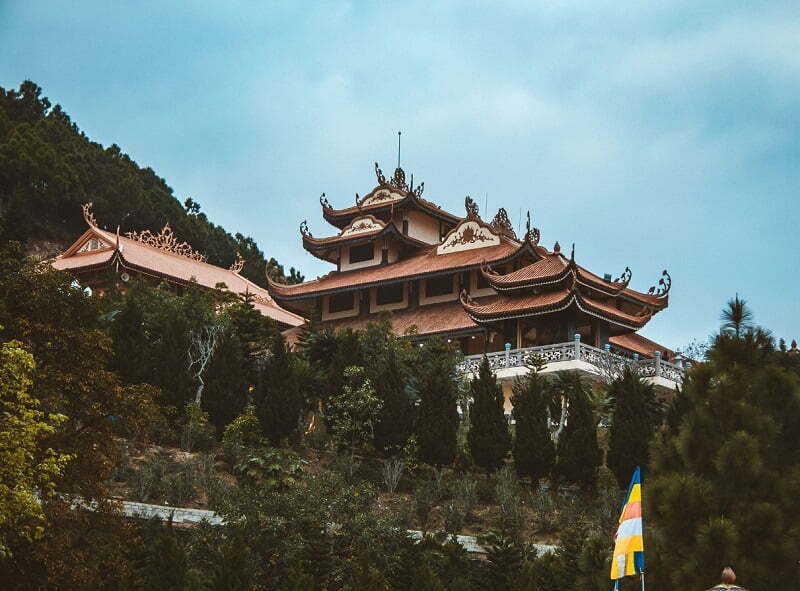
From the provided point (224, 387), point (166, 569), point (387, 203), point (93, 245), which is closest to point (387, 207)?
point (387, 203)

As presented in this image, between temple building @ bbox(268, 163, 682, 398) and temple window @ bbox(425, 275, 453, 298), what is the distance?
1.4 inches

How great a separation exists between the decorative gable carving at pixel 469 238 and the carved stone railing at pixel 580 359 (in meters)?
7.65

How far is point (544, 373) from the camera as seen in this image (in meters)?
35.0

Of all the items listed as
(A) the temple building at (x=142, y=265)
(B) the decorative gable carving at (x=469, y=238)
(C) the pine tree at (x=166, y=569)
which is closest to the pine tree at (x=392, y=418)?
(C) the pine tree at (x=166, y=569)

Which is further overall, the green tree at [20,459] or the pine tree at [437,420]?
the pine tree at [437,420]

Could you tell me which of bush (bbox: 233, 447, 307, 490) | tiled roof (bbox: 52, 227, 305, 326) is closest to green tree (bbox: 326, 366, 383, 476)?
bush (bbox: 233, 447, 307, 490)

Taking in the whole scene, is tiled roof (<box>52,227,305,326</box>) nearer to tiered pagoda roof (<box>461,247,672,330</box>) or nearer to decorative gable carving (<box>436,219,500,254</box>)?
decorative gable carving (<box>436,219,500,254</box>)

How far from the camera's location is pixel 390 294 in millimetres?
45031

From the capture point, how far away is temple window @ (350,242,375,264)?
155ft

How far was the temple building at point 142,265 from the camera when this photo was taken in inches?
1833

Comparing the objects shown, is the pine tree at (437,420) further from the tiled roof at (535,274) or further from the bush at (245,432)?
the tiled roof at (535,274)

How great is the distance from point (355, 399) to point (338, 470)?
1.87m

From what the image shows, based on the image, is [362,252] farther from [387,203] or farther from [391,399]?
[391,399]

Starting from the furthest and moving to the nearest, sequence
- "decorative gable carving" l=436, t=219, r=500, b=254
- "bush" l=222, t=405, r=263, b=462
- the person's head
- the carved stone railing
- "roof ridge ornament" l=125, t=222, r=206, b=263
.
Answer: "roof ridge ornament" l=125, t=222, r=206, b=263, "decorative gable carving" l=436, t=219, r=500, b=254, the carved stone railing, "bush" l=222, t=405, r=263, b=462, the person's head
